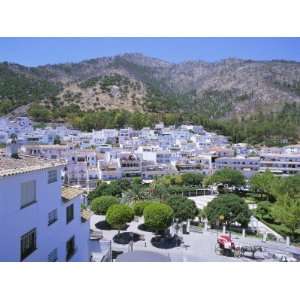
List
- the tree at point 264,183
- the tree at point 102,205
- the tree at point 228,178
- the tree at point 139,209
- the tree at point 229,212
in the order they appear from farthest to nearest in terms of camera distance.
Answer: the tree at point 228,178
the tree at point 264,183
the tree at point 139,209
the tree at point 102,205
the tree at point 229,212

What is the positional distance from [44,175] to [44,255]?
1.33 meters

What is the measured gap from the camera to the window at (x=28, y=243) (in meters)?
5.13

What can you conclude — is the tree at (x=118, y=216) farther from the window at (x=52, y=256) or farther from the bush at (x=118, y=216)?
the window at (x=52, y=256)

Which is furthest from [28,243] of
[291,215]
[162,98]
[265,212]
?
[162,98]

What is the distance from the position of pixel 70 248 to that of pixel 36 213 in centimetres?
167

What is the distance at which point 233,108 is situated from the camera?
7006cm

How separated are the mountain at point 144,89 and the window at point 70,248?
154ft

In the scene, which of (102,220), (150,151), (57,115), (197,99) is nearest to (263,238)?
(102,220)

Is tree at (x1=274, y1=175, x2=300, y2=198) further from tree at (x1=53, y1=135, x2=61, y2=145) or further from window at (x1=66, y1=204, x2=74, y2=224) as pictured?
tree at (x1=53, y1=135, x2=61, y2=145)

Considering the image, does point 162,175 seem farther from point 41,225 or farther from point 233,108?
point 233,108

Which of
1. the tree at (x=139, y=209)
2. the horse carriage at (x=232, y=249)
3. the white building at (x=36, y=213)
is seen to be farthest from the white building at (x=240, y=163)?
the white building at (x=36, y=213)

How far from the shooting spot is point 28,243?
5289mm

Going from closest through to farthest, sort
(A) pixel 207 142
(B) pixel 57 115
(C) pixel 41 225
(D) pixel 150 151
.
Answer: (C) pixel 41 225
(D) pixel 150 151
(A) pixel 207 142
(B) pixel 57 115

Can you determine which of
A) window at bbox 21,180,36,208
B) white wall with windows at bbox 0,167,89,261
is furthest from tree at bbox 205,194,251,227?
window at bbox 21,180,36,208
